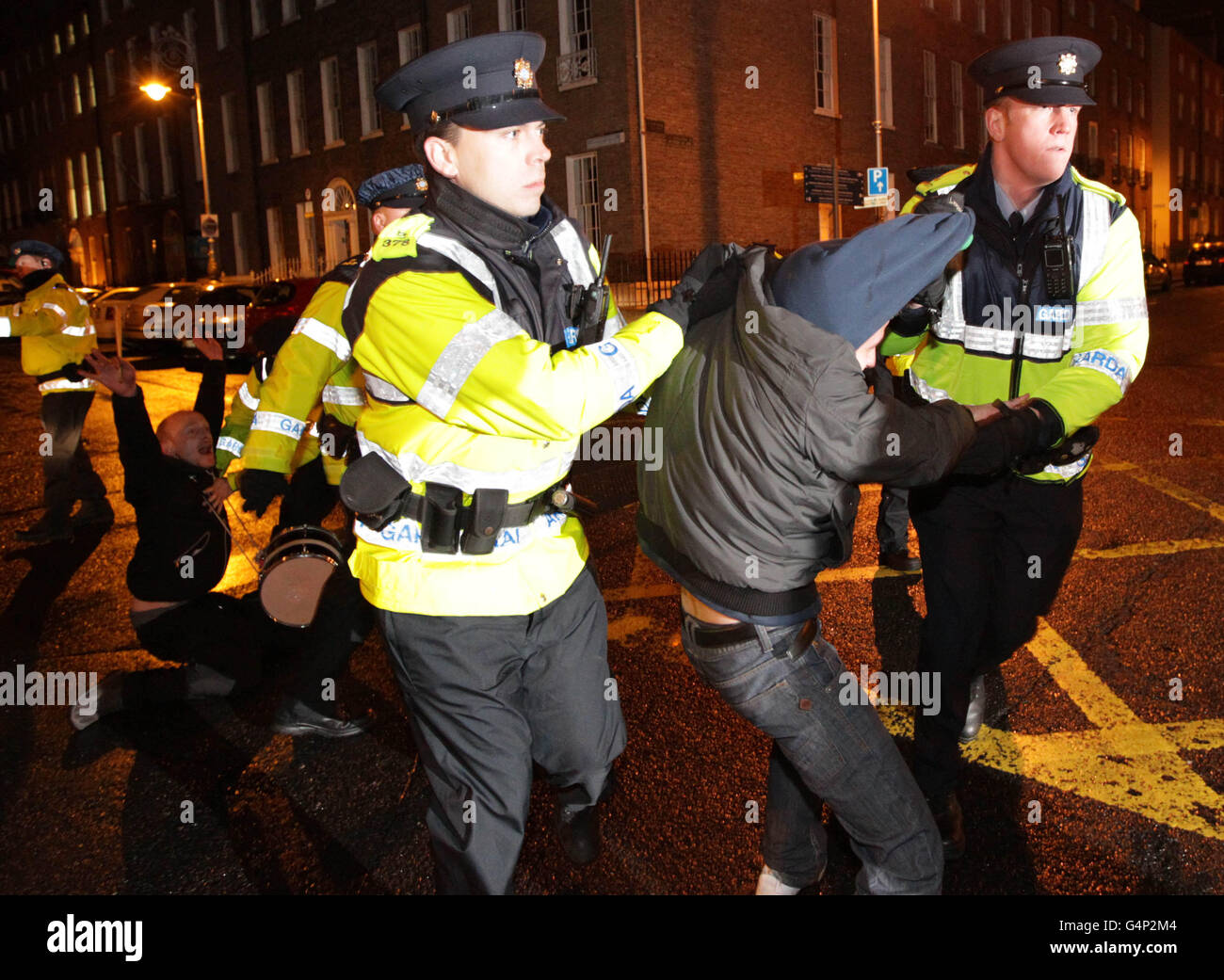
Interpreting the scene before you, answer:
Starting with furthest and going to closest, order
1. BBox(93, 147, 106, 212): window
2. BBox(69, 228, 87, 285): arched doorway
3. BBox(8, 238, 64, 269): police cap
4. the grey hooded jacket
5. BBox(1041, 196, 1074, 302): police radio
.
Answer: BBox(69, 228, 87, 285): arched doorway → BBox(93, 147, 106, 212): window → BBox(8, 238, 64, 269): police cap → BBox(1041, 196, 1074, 302): police radio → the grey hooded jacket

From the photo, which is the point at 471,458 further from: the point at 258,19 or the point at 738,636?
the point at 258,19

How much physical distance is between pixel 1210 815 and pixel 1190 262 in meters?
40.7

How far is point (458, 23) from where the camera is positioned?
79.7 ft

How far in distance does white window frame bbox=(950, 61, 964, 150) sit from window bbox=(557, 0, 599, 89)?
46.6 ft

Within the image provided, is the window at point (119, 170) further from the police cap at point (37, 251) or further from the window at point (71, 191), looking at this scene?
the police cap at point (37, 251)

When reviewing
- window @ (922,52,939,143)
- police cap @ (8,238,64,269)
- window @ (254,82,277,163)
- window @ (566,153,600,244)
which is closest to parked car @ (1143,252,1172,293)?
window @ (922,52,939,143)

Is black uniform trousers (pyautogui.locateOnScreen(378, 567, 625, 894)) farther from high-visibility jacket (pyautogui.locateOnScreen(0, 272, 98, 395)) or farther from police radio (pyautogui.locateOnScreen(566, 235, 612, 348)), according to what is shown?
high-visibility jacket (pyautogui.locateOnScreen(0, 272, 98, 395))

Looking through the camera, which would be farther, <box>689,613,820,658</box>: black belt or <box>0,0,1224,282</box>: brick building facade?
<box>0,0,1224,282</box>: brick building facade

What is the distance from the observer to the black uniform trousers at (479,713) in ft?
7.54

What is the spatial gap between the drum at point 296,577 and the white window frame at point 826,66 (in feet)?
80.5

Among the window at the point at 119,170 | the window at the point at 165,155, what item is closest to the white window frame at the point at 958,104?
the window at the point at 165,155

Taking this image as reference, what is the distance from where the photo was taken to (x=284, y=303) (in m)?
19.0

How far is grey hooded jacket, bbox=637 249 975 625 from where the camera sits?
1.92 m
